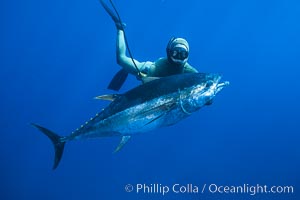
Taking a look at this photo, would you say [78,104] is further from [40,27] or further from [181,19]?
[181,19]

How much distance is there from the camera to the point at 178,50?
258 centimetres

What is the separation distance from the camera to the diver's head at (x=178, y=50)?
8.43 feet

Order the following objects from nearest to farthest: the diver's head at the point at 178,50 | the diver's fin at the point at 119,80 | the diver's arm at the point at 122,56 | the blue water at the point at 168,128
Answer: the diver's head at the point at 178,50, the diver's arm at the point at 122,56, the diver's fin at the point at 119,80, the blue water at the point at 168,128

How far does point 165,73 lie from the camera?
296 centimetres

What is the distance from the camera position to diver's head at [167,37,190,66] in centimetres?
257

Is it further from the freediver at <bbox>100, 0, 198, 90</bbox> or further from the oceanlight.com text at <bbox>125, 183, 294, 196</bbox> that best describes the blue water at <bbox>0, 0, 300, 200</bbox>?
the freediver at <bbox>100, 0, 198, 90</bbox>

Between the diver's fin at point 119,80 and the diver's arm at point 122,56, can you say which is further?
the diver's fin at point 119,80

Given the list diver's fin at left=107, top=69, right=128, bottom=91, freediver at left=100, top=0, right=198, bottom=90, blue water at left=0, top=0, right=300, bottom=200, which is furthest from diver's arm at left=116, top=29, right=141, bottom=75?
blue water at left=0, top=0, right=300, bottom=200

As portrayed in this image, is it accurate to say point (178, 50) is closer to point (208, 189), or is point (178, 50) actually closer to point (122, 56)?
point (122, 56)

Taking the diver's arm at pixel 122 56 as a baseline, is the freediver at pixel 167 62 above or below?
below

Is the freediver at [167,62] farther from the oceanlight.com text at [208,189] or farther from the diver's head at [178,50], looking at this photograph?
the oceanlight.com text at [208,189]

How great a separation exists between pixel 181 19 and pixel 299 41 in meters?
6.63

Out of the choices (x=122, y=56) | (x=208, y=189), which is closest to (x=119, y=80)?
(x=122, y=56)

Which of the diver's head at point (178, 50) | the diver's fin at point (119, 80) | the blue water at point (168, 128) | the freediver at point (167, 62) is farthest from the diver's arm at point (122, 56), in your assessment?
the blue water at point (168, 128)
